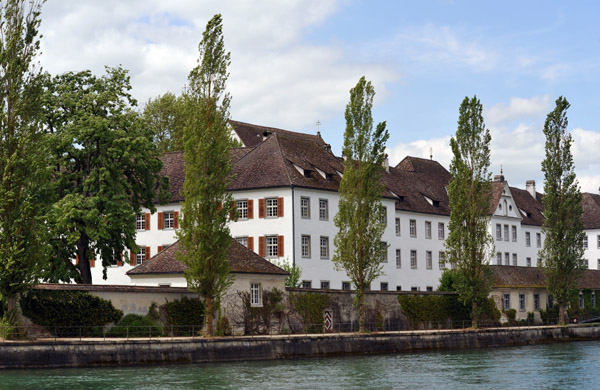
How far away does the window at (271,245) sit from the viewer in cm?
6588

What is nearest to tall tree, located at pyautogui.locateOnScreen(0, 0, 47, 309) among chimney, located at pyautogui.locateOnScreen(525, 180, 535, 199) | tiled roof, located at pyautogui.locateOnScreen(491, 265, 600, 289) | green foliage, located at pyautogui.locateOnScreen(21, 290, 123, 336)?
A: green foliage, located at pyautogui.locateOnScreen(21, 290, 123, 336)

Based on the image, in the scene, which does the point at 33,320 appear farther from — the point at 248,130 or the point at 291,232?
the point at 248,130

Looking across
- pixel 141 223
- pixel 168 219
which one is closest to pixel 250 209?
pixel 168 219

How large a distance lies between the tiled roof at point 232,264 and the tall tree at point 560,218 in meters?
24.7

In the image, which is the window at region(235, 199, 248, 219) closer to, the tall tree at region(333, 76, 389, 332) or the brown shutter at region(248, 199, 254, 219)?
the brown shutter at region(248, 199, 254, 219)

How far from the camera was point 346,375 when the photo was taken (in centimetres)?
3950

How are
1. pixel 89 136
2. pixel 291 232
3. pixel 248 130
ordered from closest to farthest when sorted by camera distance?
pixel 89 136
pixel 291 232
pixel 248 130

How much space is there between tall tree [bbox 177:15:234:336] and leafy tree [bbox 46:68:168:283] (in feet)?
14.2

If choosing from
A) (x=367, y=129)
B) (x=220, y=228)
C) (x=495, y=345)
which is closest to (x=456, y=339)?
(x=495, y=345)

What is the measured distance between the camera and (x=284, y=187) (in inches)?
2606

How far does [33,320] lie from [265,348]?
36.8 ft

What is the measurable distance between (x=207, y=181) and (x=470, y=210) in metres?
22.2

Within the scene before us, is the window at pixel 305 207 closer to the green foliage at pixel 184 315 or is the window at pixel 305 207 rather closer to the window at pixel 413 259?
the window at pixel 413 259

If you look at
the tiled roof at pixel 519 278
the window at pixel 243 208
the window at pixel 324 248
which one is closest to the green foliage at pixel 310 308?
the window at pixel 324 248
